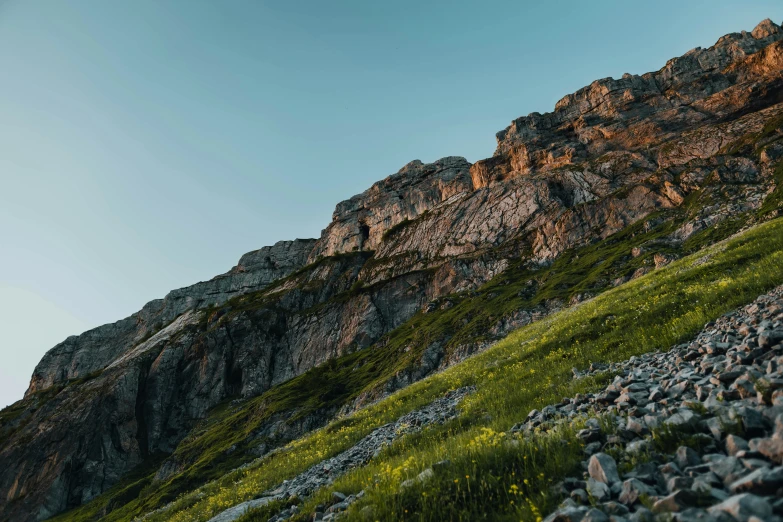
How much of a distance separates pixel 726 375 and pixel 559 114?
199730 mm

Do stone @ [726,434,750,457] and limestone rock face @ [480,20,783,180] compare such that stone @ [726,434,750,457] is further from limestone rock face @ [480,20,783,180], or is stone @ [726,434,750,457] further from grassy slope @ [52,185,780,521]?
limestone rock face @ [480,20,783,180]

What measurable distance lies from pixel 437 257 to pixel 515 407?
377ft

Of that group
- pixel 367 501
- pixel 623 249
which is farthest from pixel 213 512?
pixel 623 249

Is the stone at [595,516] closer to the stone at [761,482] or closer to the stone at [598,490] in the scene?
the stone at [598,490]

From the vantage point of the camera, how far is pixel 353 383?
241ft

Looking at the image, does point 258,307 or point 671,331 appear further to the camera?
point 258,307

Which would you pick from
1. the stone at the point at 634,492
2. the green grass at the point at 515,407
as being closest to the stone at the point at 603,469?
the stone at the point at 634,492

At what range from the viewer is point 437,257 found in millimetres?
127438

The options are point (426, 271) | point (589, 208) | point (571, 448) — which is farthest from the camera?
point (426, 271)

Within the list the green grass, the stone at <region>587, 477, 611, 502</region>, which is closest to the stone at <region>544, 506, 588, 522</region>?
the stone at <region>587, 477, 611, 502</region>

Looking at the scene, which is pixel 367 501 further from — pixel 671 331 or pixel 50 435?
pixel 50 435

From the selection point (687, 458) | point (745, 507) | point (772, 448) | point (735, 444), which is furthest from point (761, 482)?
point (687, 458)

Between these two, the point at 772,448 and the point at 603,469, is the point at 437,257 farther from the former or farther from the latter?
the point at 772,448

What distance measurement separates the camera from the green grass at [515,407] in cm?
657
